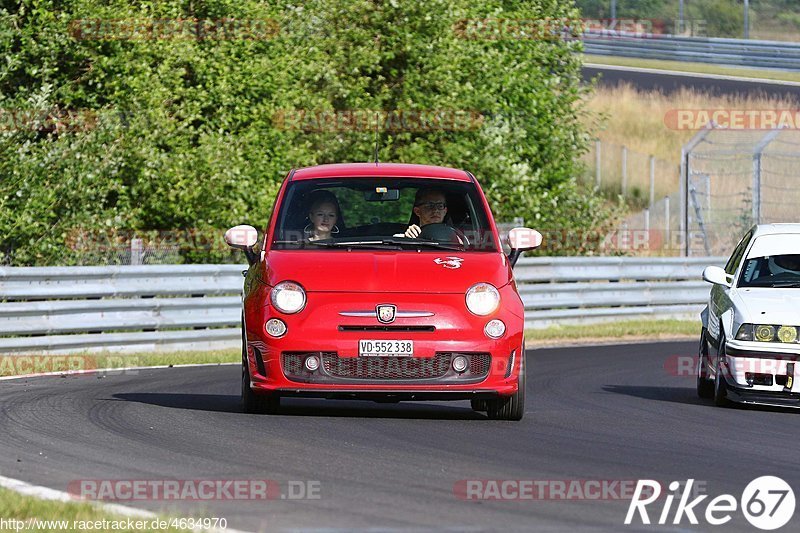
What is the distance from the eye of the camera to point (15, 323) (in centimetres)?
1636

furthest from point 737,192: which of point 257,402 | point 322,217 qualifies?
point 257,402

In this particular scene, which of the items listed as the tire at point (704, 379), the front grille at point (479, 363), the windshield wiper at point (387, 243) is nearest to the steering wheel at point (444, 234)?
the windshield wiper at point (387, 243)

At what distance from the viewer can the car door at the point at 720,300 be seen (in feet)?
41.2

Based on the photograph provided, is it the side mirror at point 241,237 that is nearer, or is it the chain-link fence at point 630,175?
the side mirror at point 241,237

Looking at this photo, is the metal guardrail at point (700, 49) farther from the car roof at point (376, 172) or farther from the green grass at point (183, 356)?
the car roof at point (376, 172)

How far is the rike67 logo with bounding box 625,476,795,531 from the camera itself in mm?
6438

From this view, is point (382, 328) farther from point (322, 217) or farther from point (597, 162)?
point (597, 162)

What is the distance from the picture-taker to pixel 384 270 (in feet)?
32.6

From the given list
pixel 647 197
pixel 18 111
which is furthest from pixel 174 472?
pixel 647 197

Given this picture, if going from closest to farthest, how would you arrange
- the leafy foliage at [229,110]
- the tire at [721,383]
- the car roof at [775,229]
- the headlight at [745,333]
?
1. the headlight at [745,333]
2. the tire at [721,383]
3. the car roof at [775,229]
4. the leafy foliage at [229,110]

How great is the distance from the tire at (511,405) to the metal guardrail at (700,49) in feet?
134

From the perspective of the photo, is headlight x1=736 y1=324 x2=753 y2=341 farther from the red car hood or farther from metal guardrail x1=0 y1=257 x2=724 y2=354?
metal guardrail x1=0 y1=257 x2=724 y2=354

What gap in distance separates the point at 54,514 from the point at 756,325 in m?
7.07

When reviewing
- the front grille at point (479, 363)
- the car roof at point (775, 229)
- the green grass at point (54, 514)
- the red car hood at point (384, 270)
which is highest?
the red car hood at point (384, 270)
